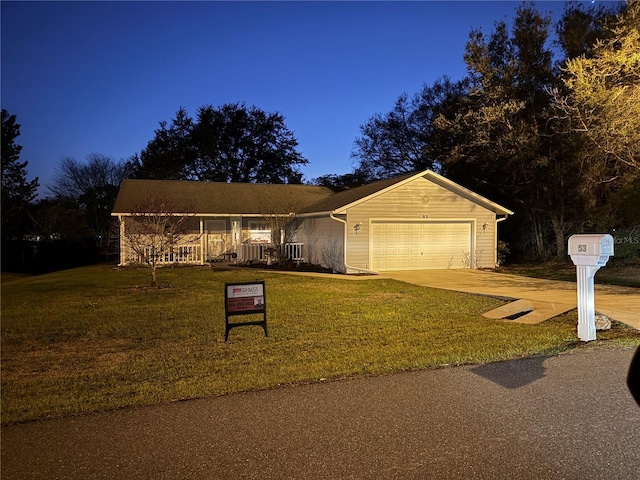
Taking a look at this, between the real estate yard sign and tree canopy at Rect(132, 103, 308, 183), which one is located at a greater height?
tree canopy at Rect(132, 103, 308, 183)

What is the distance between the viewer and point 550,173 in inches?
853

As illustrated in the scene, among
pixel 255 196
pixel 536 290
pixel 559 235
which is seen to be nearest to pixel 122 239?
pixel 255 196

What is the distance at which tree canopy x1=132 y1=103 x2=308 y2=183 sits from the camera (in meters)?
43.1

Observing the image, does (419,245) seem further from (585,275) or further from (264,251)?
(585,275)

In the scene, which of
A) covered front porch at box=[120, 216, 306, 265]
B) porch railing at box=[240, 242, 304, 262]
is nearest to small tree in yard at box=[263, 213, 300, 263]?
covered front porch at box=[120, 216, 306, 265]

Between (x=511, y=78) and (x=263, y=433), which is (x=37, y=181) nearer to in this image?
(x=511, y=78)

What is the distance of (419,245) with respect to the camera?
19219 millimetres

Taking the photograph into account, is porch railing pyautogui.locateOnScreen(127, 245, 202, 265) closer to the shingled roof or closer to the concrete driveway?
the shingled roof

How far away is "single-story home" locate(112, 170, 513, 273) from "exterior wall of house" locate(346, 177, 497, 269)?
0.04 metres

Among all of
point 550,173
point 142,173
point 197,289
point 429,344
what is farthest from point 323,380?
point 142,173

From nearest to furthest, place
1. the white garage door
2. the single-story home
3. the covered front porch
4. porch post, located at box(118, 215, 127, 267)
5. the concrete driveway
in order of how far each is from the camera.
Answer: the concrete driveway < the single-story home < the white garage door < porch post, located at box(118, 215, 127, 267) < the covered front porch

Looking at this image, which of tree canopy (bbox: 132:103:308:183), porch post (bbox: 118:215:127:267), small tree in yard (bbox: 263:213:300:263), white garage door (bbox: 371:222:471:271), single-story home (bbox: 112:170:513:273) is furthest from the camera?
tree canopy (bbox: 132:103:308:183)

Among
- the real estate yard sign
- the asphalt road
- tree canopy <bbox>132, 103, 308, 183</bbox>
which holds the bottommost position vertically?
the asphalt road

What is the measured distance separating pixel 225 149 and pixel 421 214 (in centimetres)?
2906
